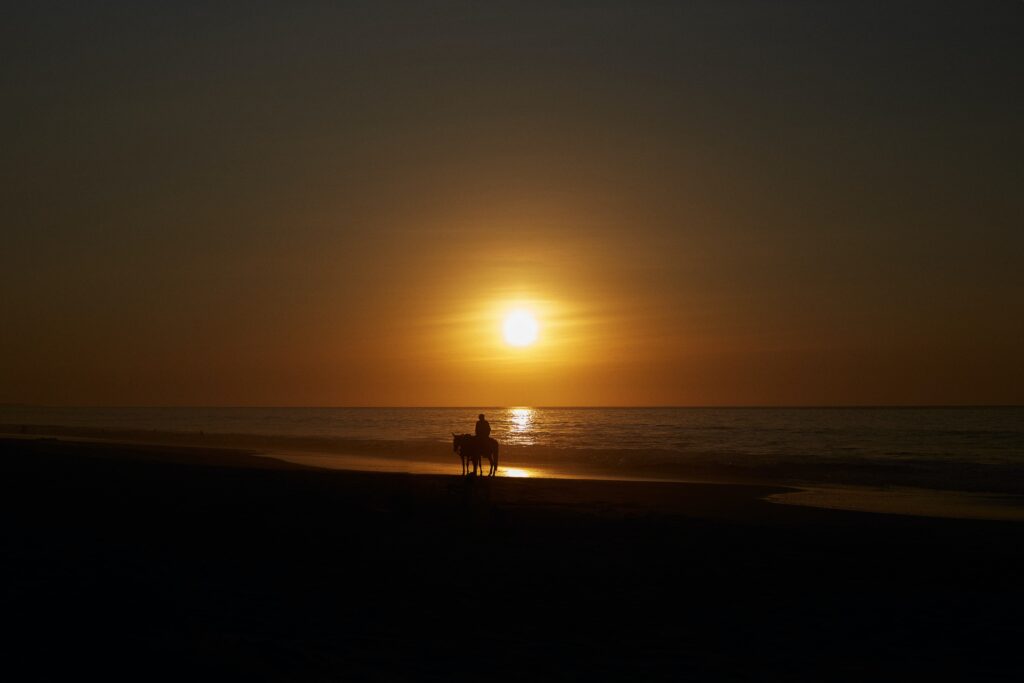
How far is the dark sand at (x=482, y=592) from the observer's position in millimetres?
8039

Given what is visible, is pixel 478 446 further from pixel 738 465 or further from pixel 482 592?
pixel 738 465

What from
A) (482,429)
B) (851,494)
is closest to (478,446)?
(482,429)

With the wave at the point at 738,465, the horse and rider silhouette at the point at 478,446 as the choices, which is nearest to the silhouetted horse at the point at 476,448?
the horse and rider silhouette at the point at 478,446

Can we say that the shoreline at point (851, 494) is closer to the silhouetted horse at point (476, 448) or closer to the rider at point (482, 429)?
the silhouetted horse at point (476, 448)

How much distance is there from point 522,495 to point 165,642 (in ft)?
51.5

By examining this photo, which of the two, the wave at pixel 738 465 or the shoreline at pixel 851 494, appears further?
the wave at pixel 738 465

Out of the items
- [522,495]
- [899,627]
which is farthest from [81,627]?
[522,495]

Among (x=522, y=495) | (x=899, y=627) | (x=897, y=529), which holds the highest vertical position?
(x=522, y=495)

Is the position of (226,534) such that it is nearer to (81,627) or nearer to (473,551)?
(473,551)

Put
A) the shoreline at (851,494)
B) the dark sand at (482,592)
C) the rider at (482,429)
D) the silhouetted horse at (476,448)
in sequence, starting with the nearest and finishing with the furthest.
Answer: the dark sand at (482,592)
the shoreline at (851,494)
the silhouetted horse at (476,448)
the rider at (482,429)

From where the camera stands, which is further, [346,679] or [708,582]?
[708,582]

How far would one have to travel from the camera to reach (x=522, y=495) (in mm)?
23250

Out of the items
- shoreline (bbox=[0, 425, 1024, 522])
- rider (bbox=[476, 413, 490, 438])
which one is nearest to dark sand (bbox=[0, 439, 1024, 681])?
shoreline (bbox=[0, 425, 1024, 522])

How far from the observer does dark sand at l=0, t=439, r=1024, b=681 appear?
804 cm
